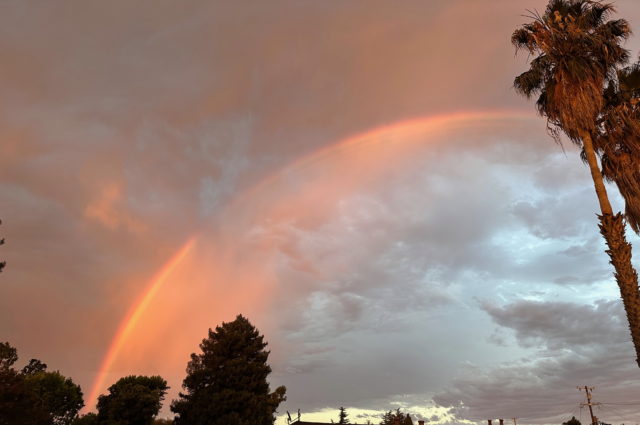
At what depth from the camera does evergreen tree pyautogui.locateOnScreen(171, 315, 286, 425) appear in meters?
39.7

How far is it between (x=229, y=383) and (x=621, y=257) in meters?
34.2

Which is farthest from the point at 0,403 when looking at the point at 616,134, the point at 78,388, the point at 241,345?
the point at 78,388

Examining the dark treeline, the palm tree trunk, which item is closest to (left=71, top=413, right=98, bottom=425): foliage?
the dark treeline

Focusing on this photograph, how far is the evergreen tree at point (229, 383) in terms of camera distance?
130 feet

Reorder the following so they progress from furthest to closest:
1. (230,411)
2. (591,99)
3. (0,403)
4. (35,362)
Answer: (35,362) → (230,411) → (0,403) → (591,99)

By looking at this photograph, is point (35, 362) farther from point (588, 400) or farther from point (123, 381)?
point (588, 400)

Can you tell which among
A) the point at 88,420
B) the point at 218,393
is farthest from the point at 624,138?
the point at 88,420

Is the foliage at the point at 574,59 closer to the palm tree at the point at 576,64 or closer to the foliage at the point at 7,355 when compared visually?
the palm tree at the point at 576,64

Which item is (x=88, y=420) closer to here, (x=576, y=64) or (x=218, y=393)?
(x=218, y=393)

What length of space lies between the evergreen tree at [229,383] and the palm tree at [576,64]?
32664 mm

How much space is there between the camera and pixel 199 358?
4491 cm

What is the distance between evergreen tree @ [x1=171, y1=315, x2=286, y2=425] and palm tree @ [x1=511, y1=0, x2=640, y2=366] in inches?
1286

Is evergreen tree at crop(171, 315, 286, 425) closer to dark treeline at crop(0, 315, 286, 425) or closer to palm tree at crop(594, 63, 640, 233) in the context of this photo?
dark treeline at crop(0, 315, 286, 425)

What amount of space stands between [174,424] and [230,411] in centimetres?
638
